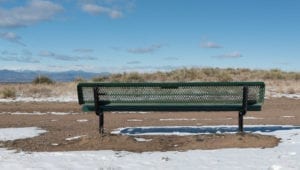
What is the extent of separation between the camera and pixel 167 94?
1191 cm

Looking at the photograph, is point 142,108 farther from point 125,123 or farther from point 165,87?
point 125,123

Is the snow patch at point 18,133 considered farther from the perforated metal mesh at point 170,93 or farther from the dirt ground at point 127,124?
the perforated metal mesh at point 170,93

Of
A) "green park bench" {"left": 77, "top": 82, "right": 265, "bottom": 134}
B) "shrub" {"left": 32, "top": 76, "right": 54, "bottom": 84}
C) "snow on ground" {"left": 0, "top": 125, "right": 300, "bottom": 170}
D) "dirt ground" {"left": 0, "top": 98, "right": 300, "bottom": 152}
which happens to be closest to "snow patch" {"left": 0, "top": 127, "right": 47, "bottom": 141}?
"dirt ground" {"left": 0, "top": 98, "right": 300, "bottom": 152}

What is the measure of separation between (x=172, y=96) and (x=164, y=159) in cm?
306

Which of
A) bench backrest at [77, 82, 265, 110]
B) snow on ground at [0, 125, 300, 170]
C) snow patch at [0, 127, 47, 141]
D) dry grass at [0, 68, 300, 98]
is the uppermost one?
bench backrest at [77, 82, 265, 110]

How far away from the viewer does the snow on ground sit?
8.54 meters

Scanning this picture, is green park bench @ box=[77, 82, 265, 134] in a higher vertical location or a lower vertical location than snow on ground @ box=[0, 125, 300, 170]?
higher

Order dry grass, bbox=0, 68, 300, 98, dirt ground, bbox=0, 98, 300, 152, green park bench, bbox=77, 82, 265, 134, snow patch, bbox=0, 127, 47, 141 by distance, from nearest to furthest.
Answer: dirt ground, bbox=0, 98, 300, 152
green park bench, bbox=77, 82, 265, 134
snow patch, bbox=0, 127, 47, 141
dry grass, bbox=0, 68, 300, 98

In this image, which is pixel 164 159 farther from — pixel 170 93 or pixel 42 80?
pixel 42 80

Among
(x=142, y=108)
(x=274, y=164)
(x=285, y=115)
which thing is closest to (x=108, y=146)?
(x=142, y=108)

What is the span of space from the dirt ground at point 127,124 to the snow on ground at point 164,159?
54cm

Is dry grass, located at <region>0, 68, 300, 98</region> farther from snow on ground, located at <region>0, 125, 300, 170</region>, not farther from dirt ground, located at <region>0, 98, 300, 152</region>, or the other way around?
snow on ground, located at <region>0, 125, 300, 170</region>

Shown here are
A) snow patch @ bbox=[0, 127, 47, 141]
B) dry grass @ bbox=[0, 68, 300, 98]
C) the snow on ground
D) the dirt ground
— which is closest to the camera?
the snow on ground

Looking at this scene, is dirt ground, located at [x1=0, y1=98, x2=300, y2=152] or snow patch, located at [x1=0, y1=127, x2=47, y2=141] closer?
A: dirt ground, located at [x1=0, y1=98, x2=300, y2=152]
